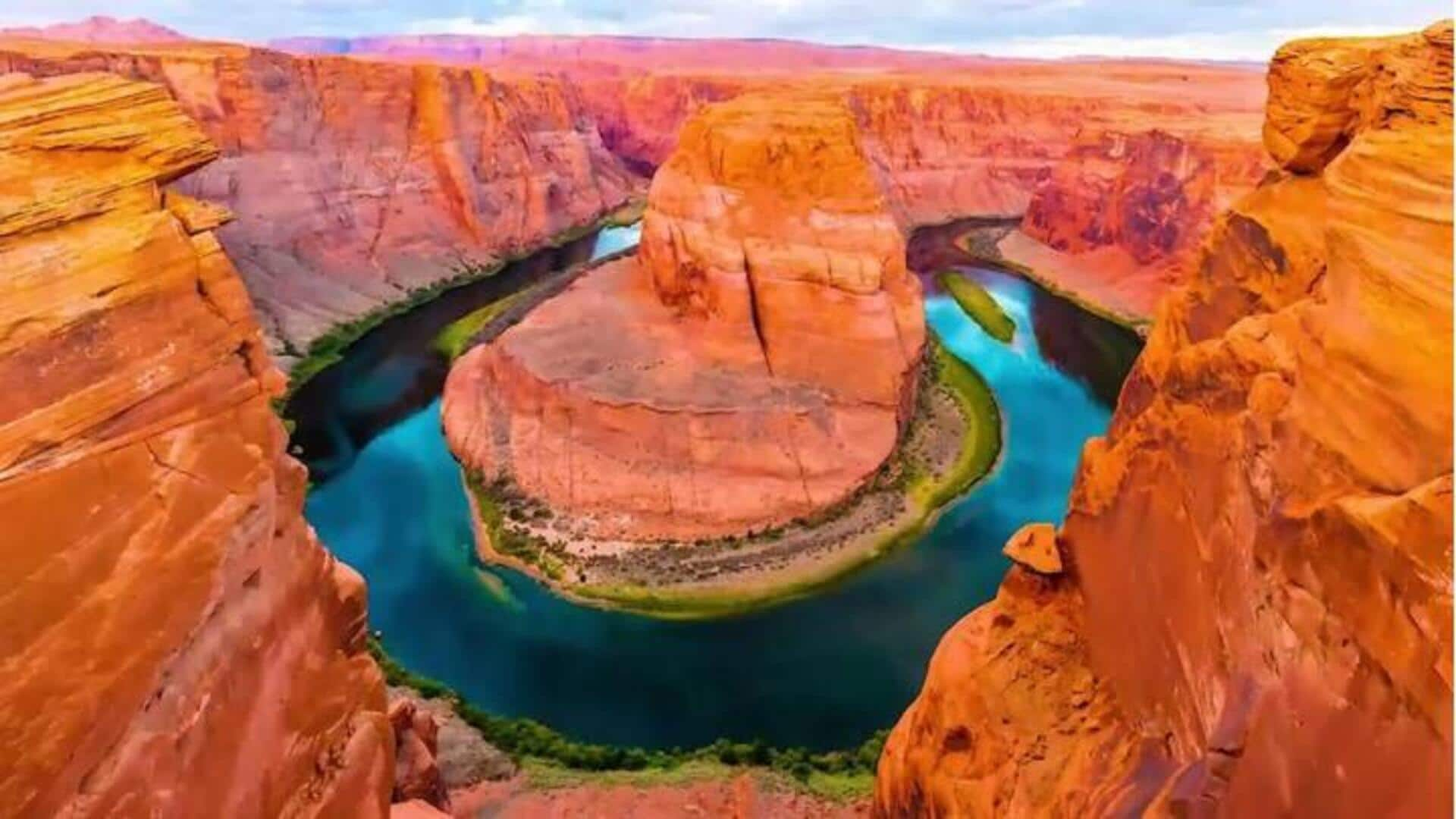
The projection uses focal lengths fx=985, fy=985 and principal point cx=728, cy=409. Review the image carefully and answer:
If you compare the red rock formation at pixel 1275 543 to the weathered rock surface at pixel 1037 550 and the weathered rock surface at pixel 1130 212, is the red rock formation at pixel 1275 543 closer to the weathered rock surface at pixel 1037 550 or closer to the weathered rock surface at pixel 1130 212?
the weathered rock surface at pixel 1037 550

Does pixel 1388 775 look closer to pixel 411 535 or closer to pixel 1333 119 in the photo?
pixel 1333 119

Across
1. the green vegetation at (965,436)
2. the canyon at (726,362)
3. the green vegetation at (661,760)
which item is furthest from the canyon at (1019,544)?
the green vegetation at (965,436)

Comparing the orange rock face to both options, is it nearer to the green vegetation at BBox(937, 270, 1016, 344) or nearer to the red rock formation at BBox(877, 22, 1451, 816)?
the red rock formation at BBox(877, 22, 1451, 816)

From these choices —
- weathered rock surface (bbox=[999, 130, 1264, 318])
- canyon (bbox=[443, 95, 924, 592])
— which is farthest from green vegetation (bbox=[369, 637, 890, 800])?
weathered rock surface (bbox=[999, 130, 1264, 318])

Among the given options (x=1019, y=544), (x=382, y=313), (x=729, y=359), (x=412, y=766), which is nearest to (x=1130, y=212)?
(x=729, y=359)

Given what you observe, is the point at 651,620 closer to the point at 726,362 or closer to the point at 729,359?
the point at 726,362

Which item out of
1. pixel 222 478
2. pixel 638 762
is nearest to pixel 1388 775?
pixel 222 478

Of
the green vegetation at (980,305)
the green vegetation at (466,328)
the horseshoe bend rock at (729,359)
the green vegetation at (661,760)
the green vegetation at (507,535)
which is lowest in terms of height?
the green vegetation at (466,328)
